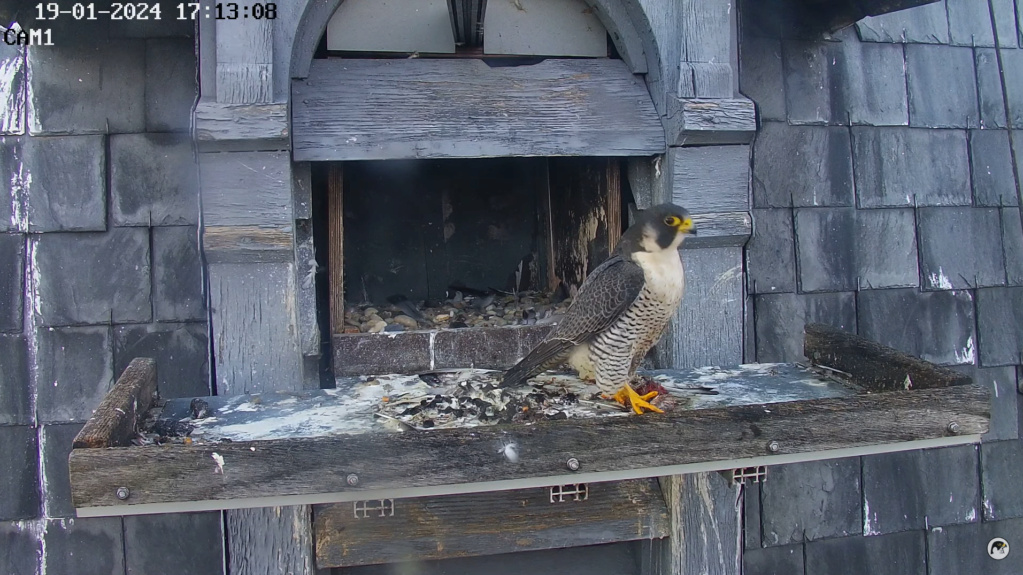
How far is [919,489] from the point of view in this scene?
289 cm

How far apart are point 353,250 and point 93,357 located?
1.06m

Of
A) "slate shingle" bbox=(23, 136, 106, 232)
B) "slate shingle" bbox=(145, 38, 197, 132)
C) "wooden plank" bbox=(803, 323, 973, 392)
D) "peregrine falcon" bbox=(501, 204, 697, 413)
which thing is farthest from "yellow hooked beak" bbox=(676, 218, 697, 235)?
"slate shingle" bbox=(23, 136, 106, 232)

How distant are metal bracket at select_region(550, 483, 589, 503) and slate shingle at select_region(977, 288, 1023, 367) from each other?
6.21 feet

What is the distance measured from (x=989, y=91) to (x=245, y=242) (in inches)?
113

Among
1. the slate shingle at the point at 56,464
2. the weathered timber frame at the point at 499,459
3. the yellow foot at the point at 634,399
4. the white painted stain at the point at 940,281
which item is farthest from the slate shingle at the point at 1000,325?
the slate shingle at the point at 56,464

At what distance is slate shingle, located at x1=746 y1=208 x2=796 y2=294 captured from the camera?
2723 mm

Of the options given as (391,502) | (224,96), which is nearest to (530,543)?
(391,502)

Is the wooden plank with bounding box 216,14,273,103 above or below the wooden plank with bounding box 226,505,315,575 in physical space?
above

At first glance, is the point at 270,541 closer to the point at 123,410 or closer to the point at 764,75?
the point at 123,410

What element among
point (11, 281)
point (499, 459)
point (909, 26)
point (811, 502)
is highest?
point (909, 26)

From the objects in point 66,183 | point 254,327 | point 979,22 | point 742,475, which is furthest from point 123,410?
point 979,22

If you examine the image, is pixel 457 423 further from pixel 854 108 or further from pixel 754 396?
pixel 854 108

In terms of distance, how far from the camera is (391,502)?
1899mm

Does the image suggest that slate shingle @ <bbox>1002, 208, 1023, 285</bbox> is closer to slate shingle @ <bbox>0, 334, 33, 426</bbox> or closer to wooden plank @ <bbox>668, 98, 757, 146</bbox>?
wooden plank @ <bbox>668, 98, 757, 146</bbox>
